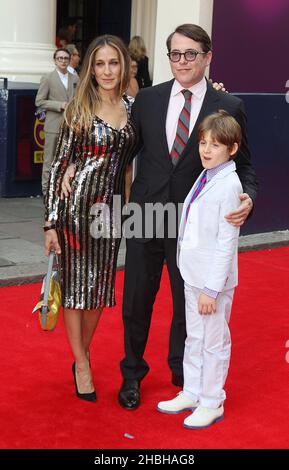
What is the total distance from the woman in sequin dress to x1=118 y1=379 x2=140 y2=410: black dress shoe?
0.16m

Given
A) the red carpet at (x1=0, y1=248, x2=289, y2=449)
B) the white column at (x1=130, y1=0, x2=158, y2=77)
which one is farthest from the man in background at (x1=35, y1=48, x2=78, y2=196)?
the white column at (x1=130, y1=0, x2=158, y2=77)

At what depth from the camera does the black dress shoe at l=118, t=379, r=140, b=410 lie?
175 inches

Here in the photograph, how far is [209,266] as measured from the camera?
4129 mm

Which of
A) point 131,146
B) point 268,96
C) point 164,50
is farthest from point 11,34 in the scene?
point 131,146

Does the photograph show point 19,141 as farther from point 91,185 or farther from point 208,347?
point 208,347

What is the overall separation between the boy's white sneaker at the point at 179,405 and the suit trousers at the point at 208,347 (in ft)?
0.23

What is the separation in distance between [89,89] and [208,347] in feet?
4.67

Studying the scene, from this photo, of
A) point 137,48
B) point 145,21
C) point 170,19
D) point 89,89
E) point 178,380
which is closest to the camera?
point 89,89

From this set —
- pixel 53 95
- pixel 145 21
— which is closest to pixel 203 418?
pixel 53 95

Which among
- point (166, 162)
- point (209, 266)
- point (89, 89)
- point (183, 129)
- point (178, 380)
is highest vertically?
point (89, 89)

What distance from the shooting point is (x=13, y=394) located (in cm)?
458

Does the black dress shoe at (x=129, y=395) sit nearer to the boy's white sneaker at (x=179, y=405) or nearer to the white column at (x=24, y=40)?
the boy's white sneaker at (x=179, y=405)

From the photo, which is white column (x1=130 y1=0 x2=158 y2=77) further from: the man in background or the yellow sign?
the man in background

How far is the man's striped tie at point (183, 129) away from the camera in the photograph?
4.33 m
